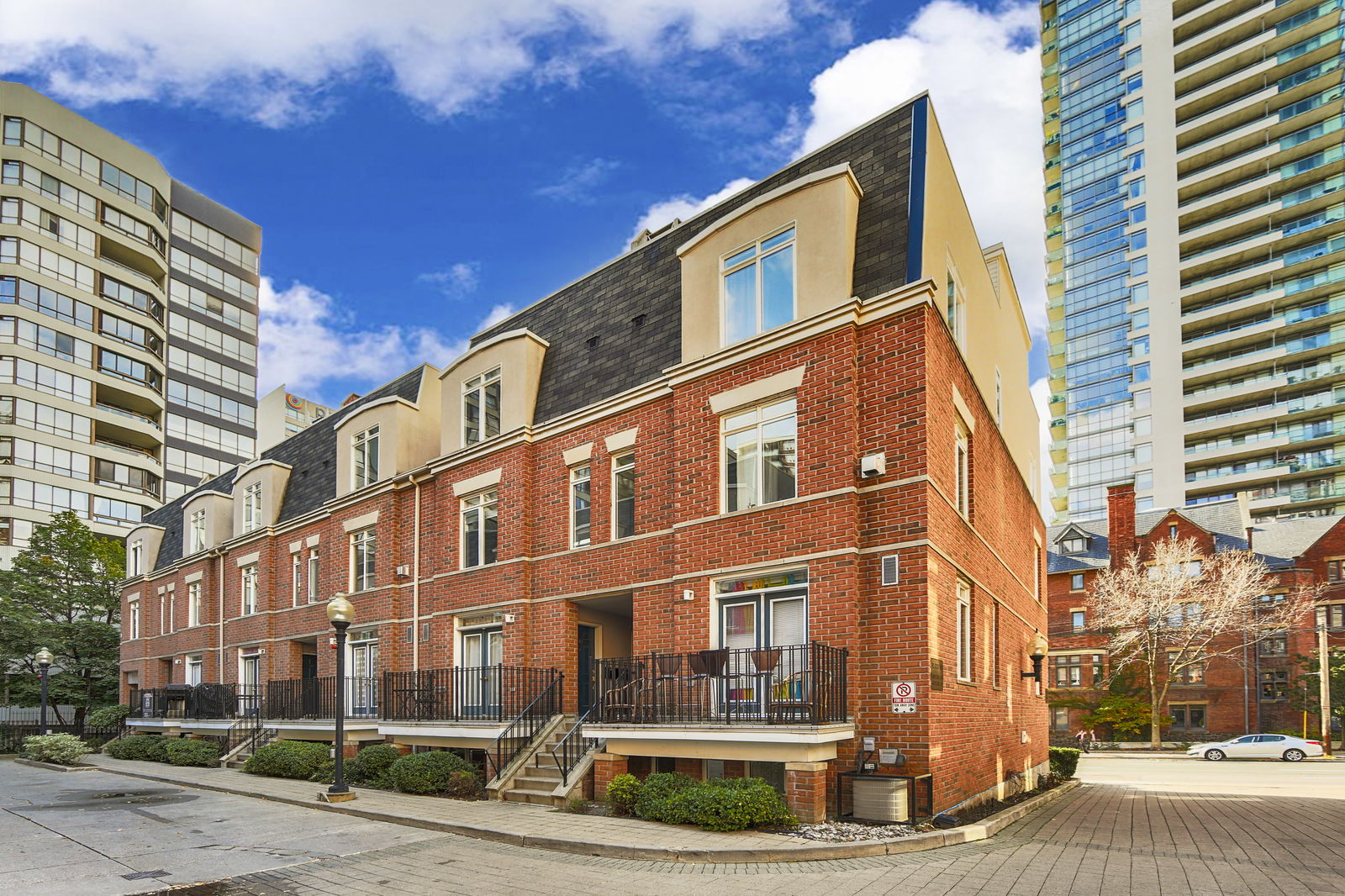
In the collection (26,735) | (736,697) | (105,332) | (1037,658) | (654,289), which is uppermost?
(105,332)

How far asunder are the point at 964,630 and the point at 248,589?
2433cm

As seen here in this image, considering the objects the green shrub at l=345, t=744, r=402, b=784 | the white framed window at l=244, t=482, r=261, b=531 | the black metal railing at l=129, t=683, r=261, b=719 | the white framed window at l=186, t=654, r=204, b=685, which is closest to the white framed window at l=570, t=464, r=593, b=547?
the green shrub at l=345, t=744, r=402, b=784

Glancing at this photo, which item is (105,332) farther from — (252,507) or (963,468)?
(963,468)

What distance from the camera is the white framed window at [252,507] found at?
3081cm

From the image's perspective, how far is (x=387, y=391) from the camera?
26.8 metres

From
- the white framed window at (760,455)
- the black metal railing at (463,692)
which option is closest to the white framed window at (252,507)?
the black metal railing at (463,692)

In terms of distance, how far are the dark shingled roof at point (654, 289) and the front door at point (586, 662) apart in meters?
4.50

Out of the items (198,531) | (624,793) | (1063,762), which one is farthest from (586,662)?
(198,531)

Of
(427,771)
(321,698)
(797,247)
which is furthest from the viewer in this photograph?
(321,698)

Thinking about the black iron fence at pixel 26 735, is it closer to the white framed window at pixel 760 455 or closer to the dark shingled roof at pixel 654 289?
the dark shingled roof at pixel 654 289

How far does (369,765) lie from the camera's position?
1872 centimetres

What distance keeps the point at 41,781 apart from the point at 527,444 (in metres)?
15.1

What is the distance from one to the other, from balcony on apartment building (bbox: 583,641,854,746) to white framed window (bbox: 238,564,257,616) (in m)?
19.3

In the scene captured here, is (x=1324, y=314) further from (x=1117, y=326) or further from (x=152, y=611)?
(x=152, y=611)
